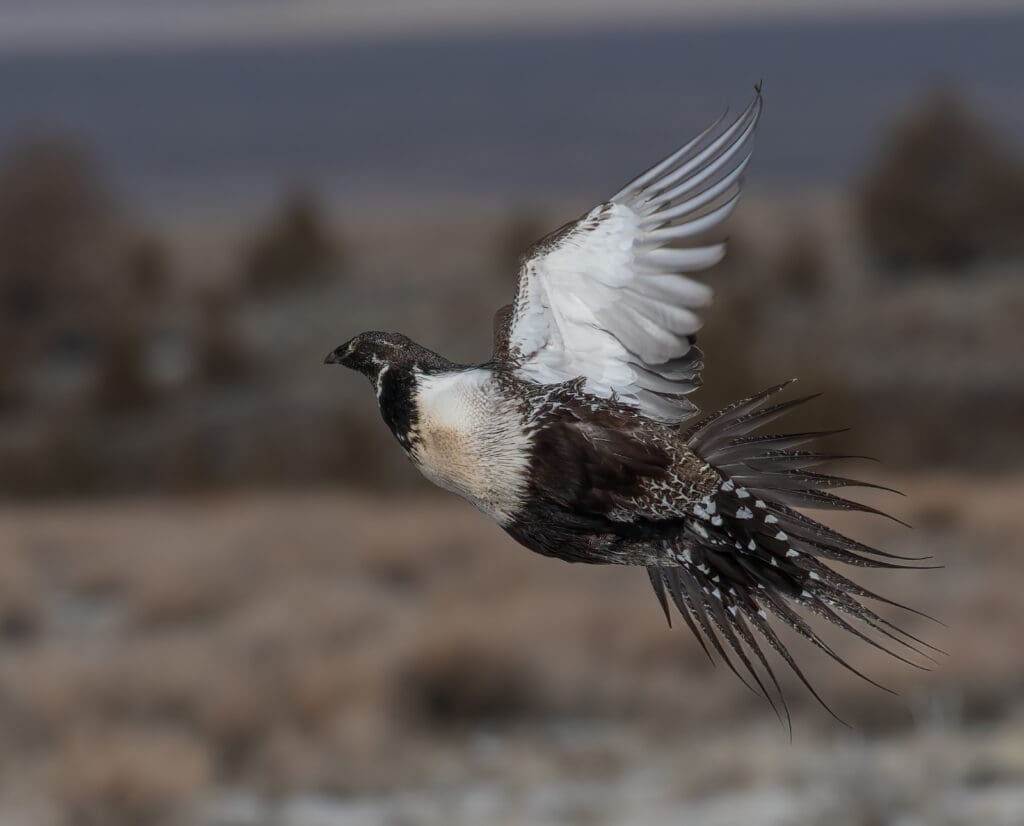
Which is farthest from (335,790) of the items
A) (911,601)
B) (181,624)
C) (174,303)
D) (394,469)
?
(174,303)

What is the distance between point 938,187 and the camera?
2748 centimetres

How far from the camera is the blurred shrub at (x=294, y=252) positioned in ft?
121

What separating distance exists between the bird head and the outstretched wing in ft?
0.35

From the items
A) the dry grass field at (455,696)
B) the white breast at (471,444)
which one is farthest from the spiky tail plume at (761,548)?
the dry grass field at (455,696)

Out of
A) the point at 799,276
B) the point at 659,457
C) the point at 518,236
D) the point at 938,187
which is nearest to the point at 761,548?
the point at 659,457

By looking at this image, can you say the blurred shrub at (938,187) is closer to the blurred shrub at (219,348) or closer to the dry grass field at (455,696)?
the dry grass field at (455,696)

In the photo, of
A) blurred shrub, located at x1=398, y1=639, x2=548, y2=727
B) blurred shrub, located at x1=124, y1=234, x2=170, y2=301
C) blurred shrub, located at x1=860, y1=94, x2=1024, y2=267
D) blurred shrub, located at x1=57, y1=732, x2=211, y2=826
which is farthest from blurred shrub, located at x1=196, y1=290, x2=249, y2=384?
blurred shrub, located at x1=57, y1=732, x2=211, y2=826

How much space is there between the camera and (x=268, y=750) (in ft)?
53.6

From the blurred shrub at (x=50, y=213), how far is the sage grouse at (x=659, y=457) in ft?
111

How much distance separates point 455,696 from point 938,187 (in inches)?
567

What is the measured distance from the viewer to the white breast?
985 mm

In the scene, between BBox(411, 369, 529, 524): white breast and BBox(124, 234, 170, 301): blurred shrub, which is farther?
BBox(124, 234, 170, 301): blurred shrub

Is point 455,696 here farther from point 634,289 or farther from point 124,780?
point 634,289

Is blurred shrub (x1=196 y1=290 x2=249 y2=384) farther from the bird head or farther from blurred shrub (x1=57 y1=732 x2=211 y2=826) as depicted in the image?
the bird head
